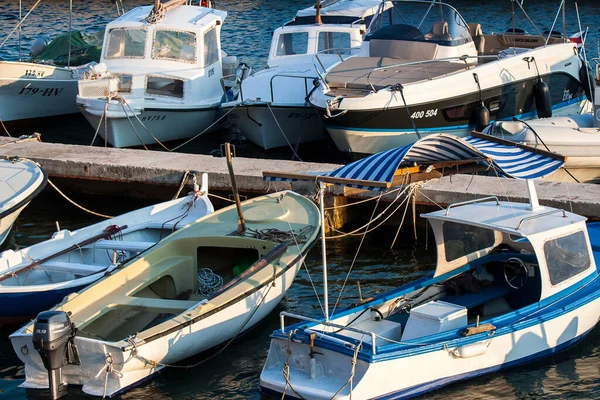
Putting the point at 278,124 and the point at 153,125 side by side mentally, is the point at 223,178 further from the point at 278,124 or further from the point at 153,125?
the point at 153,125

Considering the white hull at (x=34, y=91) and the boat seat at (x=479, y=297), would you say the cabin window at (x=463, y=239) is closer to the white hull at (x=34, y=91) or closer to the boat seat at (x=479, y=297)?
the boat seat at (x=479, y=297)

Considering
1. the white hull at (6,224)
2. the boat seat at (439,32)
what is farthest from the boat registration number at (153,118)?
the white hull at (6,224)

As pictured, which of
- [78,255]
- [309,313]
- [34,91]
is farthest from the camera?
[34,91]

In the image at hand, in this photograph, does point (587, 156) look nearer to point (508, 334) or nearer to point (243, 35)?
point (508, 334)

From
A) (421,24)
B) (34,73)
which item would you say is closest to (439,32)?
(421,24)

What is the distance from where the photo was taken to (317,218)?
12.0 metres

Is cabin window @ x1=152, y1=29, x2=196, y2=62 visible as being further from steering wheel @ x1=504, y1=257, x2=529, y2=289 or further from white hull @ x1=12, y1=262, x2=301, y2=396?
steering wheel @ x1=504, y1=257, x2=529, y2=289

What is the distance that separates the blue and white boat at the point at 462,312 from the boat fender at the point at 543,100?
20.5 ft

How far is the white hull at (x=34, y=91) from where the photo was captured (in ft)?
65.8

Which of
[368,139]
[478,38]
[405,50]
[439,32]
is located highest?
[439,32]

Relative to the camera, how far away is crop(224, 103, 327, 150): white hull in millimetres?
17875

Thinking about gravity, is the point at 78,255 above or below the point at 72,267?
below

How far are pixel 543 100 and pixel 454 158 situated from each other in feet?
20.7

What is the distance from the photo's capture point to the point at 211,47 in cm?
1941
